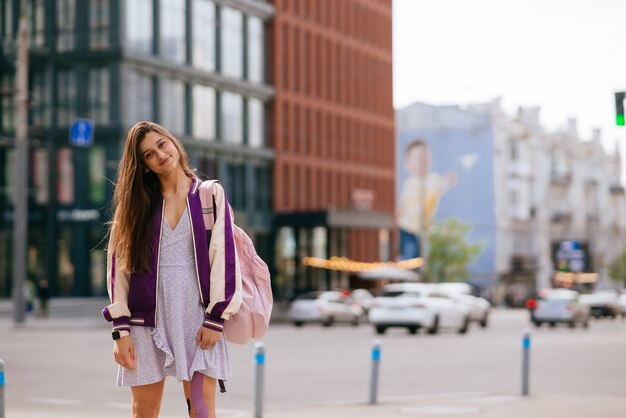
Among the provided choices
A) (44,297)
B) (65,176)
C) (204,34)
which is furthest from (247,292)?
(204,34)

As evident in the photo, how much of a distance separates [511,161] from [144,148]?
92.3 meters

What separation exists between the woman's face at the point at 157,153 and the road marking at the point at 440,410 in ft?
25.2

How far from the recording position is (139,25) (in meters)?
53.8

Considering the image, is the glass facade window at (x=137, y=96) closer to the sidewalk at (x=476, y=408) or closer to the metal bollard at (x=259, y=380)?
the sidewalk at (x=476, y=408)

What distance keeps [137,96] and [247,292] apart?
4891 cm

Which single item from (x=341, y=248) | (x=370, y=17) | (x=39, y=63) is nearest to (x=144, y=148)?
(x=39, y=63)

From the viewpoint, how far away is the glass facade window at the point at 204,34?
58.2 m

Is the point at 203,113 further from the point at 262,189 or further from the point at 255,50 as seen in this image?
the point at 262,189

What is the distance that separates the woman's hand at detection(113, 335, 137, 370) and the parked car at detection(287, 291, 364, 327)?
40351mm

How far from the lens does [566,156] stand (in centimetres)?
10862

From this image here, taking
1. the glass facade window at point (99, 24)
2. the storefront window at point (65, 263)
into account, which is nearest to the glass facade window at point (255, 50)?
the glass facade window at point (99, 24)

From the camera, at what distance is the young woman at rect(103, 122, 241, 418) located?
17.8 feet

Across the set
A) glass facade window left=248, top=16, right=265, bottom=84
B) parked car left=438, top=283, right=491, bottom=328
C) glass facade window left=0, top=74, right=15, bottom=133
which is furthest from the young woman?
glass facade window left=248, top=16, right=265, bottom=84

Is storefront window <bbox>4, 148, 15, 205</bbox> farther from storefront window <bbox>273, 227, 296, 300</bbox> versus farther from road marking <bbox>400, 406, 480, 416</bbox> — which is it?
road marking <bbox>400, 406, 480, 416</bbox>
